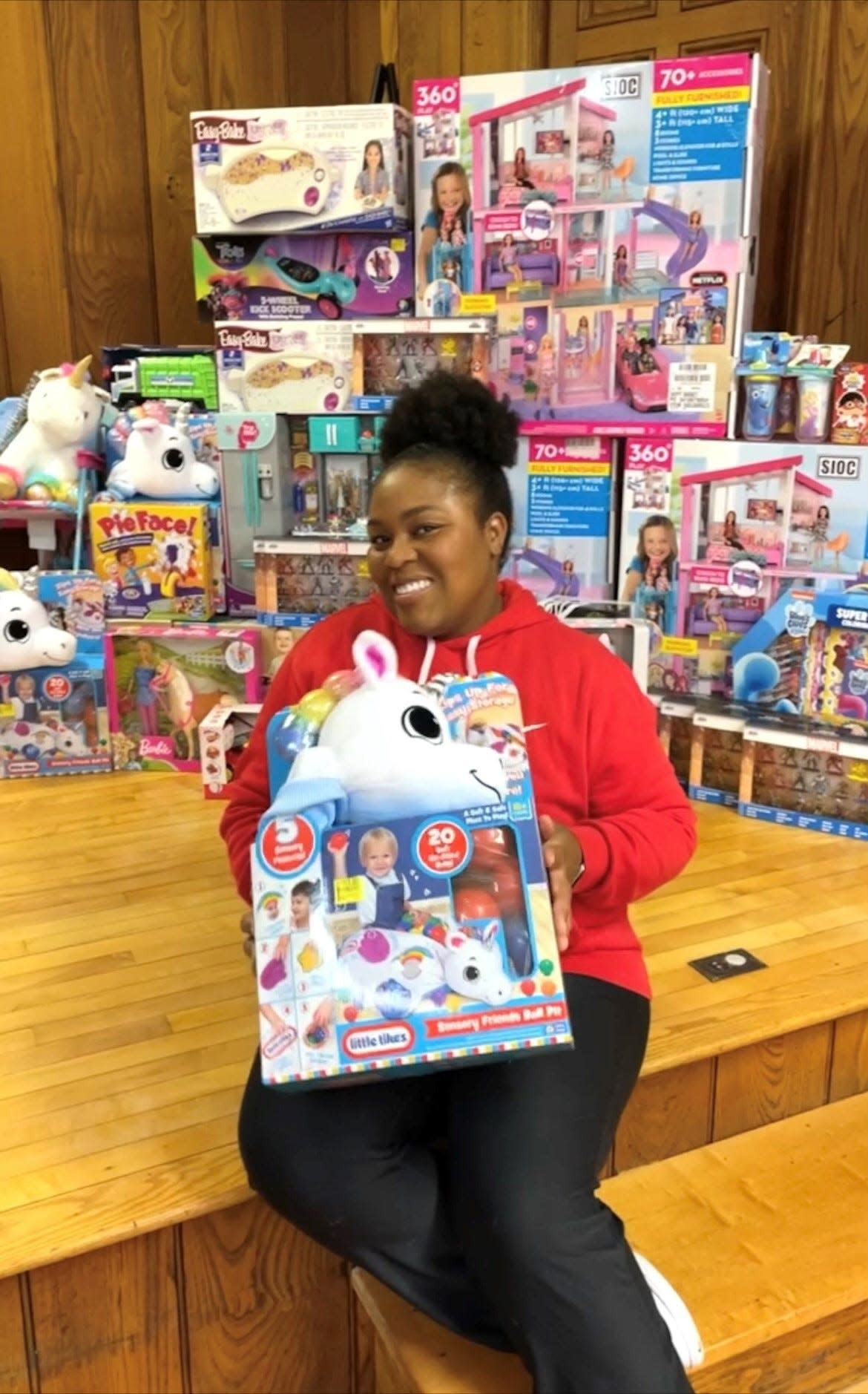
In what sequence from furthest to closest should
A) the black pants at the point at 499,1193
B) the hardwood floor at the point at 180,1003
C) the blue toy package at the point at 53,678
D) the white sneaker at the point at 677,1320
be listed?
the blue toy package at the point at 53,678
the hardwood floor at the point at 180,1003
the white sneaker at the point at 677,1320
the black pants at the point at 499,1193

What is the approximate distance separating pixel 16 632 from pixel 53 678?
4.4 inches

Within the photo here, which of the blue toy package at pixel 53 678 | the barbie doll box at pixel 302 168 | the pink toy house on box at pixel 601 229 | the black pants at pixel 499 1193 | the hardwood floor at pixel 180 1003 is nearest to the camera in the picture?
the black pants at pixel 499 1193

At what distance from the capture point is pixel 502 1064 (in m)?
1.07

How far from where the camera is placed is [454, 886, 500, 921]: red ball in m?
0.99

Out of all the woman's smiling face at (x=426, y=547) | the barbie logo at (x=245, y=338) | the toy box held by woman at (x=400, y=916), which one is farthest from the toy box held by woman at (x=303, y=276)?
the toy box held by woman at (x=400, y=916)

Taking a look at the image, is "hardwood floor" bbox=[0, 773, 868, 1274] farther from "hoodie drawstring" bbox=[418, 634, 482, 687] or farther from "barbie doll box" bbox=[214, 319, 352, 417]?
"barbie doll box" bbox=[214, 319, 352, 417]

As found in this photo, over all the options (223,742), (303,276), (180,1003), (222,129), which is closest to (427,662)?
(180,1003)

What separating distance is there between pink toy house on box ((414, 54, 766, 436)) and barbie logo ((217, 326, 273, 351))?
30cm

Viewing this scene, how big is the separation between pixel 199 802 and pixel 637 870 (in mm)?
1258

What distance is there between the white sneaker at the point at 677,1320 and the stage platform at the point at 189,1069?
1.00 feet

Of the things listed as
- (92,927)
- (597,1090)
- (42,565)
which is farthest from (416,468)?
(42,565)

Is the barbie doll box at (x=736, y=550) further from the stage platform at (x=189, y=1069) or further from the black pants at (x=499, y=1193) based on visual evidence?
the black pants at (x=499, y=1193)

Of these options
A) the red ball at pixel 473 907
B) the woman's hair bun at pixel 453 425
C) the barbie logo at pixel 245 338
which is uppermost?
the barbie logo at pixel 245 338

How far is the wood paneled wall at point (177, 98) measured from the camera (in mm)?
2400
